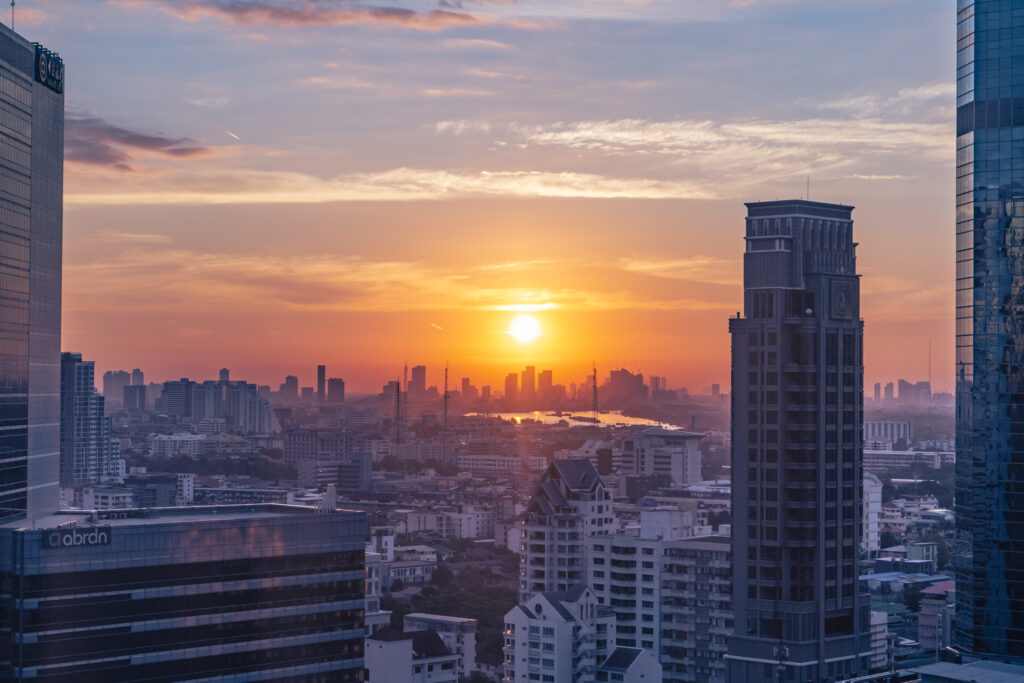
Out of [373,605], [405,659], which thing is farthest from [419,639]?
[373,605]

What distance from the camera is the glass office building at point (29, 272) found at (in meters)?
57.6

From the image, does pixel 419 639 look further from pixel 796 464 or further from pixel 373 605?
pixel 796 464

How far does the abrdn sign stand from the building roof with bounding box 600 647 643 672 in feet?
110


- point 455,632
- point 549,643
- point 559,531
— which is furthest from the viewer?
point 559,531

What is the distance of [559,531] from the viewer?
9062cm

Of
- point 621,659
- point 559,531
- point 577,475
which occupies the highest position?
point 577,475

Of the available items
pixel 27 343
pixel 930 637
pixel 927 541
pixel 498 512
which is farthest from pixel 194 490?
pixel 27 343

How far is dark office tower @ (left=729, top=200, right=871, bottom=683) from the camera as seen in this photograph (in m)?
64.1

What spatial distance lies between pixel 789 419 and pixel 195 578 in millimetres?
29614

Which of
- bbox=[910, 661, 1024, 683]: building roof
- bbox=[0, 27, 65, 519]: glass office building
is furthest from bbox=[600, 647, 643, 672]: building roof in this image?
Result: bbox=[0, 27, 65, 519]: glass office building

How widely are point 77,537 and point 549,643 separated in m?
33.7

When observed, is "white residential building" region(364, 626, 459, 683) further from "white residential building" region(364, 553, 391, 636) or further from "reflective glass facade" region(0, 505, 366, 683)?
"reflective glass facade" region(0, 505, 366, 683)

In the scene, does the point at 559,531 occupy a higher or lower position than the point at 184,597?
lower

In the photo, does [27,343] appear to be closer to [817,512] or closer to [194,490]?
[817,512]
